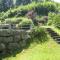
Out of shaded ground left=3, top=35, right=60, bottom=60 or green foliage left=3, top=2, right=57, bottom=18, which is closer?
shaded ground left=3, top=35, right=60, bottom=60

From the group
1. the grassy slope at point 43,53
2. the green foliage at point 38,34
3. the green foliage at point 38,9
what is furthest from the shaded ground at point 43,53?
the green foliage at point 38,9

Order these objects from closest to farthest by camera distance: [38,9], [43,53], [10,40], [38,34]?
1. [43,53]
2. [10,40]
3. [38,34]
4. [38,9]

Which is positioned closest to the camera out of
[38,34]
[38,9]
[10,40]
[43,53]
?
[43,53]

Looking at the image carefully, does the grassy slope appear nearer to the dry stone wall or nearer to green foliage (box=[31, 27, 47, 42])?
the dry stone wall

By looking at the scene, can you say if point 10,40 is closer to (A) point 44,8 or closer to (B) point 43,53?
(B) point 43,53

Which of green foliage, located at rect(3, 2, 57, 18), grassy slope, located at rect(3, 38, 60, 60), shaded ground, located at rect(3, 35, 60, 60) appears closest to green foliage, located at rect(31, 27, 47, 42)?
shaded ground, located at rect(3, 35, 60, 60)

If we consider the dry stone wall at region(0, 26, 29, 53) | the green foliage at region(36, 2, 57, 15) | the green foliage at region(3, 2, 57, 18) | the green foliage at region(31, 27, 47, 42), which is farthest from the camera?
the green foliage at region(36, 2, 57, 15)

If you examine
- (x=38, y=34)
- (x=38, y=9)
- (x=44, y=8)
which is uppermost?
(x=44, y=8)

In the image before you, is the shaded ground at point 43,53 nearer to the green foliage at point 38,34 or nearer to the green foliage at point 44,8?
the green foliage at point 38,34

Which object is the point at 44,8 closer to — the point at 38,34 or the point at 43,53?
the point at 38,34

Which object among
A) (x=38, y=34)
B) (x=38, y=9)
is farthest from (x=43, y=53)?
(x=38, y=9)

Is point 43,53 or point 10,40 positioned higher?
point 10,40

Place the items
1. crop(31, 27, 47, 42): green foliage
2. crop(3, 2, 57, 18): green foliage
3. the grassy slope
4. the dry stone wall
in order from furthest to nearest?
crop(3, 2, 57, 18): green foliage, crop(31, 27, 47, 42): green foliage, the dry stone wall, the grassy slope

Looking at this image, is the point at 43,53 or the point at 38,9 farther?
the point at 38,9
